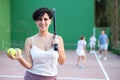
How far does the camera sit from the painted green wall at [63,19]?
35188 millimetres

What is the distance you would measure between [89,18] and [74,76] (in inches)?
871

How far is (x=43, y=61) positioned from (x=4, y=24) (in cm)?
2881

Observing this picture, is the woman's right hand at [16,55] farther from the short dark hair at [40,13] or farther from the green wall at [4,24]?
the green wall at [4,24]

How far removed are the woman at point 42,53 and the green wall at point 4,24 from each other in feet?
88.5

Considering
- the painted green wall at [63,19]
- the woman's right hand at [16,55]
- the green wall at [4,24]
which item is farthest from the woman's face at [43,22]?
the painted green wall at [63,19]

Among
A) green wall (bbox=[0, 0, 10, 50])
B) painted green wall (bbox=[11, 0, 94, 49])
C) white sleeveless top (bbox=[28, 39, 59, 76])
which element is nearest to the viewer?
white sleeveless top (bbox=[28, 39, 59, 76])

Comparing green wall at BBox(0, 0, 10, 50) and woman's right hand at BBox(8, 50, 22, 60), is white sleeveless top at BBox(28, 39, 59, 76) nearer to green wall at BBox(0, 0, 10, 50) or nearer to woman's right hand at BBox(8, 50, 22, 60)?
woman's right hand at BBox(8, 50, 22, 60)

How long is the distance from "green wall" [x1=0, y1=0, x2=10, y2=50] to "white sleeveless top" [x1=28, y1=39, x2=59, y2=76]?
88.6ft

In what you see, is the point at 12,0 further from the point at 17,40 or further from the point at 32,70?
the point at 32,70

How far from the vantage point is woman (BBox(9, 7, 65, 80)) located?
13.2 ft

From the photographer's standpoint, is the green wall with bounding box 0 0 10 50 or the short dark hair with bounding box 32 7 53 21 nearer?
the short dark hair with bounding box 32 7 53 21

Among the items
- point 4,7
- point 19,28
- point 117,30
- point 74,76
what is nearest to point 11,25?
point 19,28

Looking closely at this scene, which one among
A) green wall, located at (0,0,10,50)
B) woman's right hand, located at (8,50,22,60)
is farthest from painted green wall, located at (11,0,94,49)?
woman's right hand, located at (8,50,22,60)

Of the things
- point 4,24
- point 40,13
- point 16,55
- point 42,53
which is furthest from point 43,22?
point 4,24
